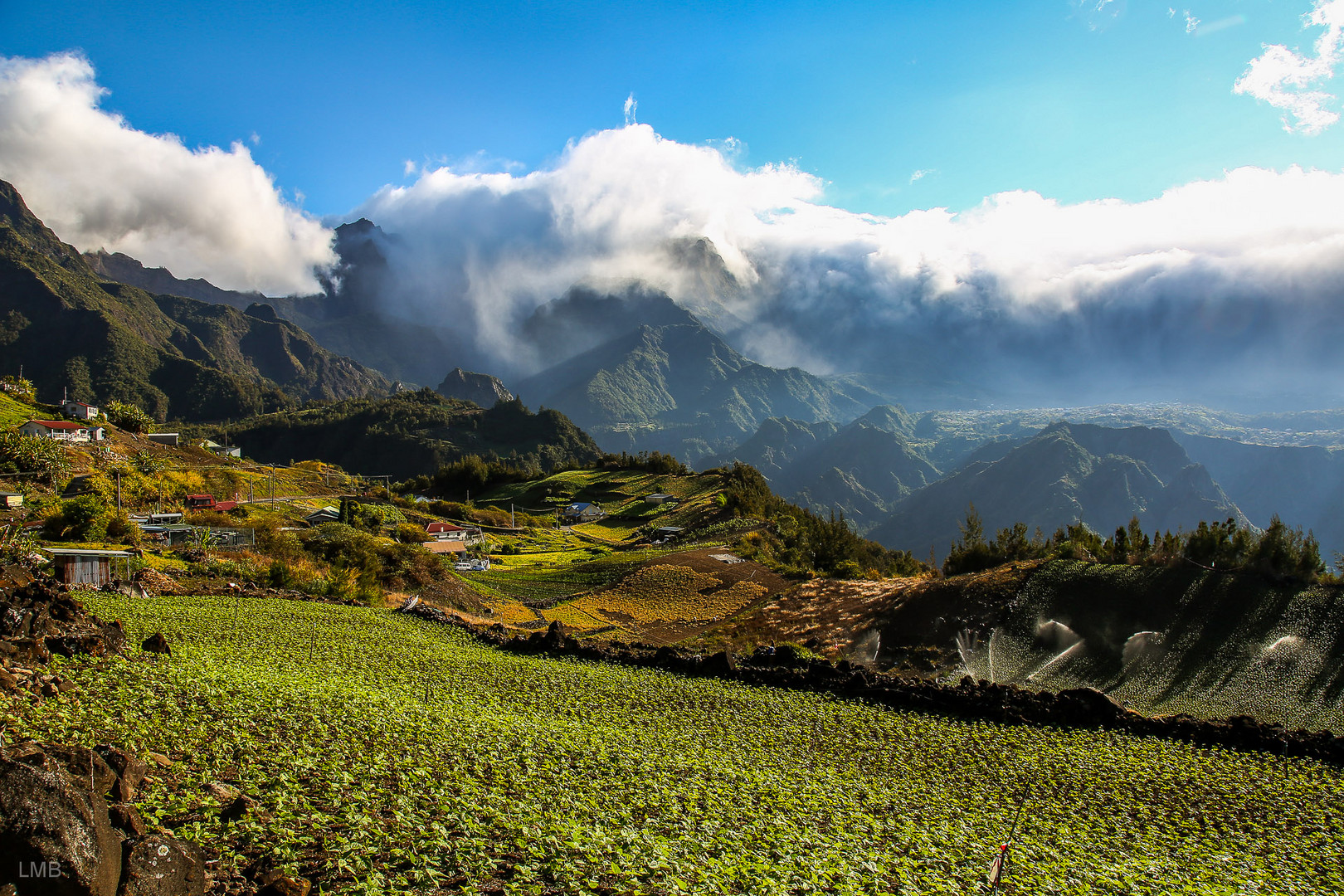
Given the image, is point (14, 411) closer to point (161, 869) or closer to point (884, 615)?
point (884, 615)

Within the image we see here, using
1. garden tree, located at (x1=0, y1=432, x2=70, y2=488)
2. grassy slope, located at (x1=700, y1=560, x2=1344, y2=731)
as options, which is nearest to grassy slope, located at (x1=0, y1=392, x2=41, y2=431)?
garden tree, located at (x1=0, y1=432, x2=70, y2=488)

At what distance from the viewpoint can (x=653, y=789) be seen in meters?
10.7

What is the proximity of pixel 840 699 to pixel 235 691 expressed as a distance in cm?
1469

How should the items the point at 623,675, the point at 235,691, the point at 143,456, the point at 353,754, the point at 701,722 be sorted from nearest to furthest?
the point at 353,754 → the point at 235,691 → the point at 701,722 → the point at 623,675 → the point at 143,456

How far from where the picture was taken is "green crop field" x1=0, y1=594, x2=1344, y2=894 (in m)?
7.78

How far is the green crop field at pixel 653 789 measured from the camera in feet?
25.5

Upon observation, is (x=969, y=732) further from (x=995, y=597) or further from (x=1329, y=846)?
(x=995, y=597)

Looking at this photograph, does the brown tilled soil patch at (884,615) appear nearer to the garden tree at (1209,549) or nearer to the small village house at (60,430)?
the garden tree at (1209,549)

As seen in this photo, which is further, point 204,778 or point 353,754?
point 353,754

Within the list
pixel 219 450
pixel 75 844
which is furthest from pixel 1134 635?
pixel 219 450

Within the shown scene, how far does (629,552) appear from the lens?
209 feet

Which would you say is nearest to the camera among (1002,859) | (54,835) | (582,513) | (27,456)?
(54,835)

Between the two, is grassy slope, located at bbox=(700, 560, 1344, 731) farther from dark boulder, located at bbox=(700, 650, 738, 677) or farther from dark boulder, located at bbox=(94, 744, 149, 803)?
dark boulder, located at bbox=(94, 744, 149, 803)

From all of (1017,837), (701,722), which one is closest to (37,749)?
(701,722)
